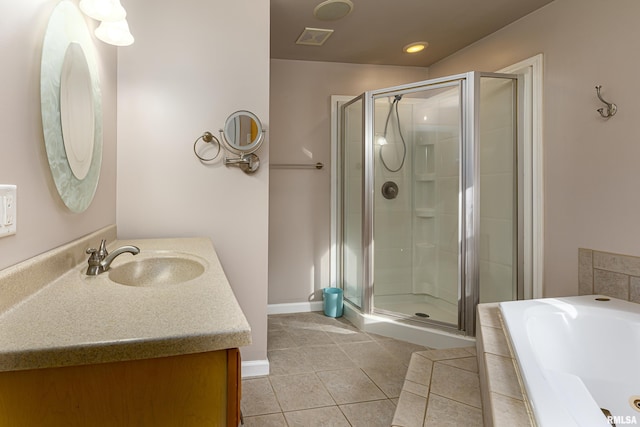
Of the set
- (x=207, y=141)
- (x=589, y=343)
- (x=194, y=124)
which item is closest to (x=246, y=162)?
A: (x=207, y=141)

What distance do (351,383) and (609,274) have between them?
1.52m

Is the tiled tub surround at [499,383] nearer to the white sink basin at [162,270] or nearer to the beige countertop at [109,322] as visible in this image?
the beige countertop at [109,322]

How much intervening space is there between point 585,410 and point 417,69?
335cm

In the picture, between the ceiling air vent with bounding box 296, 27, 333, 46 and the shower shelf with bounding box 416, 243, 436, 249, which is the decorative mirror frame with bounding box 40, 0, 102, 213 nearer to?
the ceiling air vent with bounding box 296, 27, 333, 46

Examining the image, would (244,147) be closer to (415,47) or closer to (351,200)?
(351,200)

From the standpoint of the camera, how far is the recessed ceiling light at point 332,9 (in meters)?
→ 2.38

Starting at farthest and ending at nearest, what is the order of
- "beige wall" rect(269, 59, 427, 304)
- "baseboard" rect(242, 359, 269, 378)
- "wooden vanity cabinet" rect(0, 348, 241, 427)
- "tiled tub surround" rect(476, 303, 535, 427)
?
"beige wall" rect(269, 59, 427, 304) < "baseboard" rect(242, 359, 269, 378) < "tiled tub surround" rect(476, 303, 535, 427) < "wooden vanity cabinet" rect(0, 348, 241, 427)

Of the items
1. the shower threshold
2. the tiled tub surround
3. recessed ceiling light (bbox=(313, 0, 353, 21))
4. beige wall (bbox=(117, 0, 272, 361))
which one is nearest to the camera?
the tiled tub surround

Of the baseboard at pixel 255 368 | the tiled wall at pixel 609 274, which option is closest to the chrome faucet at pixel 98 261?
the baseboard at pixel 255 368

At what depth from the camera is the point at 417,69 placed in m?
3.65

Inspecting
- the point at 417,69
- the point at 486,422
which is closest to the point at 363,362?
the point at 486,422

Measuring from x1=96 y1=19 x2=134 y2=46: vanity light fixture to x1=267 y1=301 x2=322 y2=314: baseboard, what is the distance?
8.03 feet

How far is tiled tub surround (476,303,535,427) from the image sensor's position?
972mm

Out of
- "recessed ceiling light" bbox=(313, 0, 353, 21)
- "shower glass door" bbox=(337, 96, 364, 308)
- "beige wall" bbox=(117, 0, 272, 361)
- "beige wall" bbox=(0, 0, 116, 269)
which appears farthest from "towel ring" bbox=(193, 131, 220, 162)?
"shower glass door" bbox=(337, 96, 364, 308)
